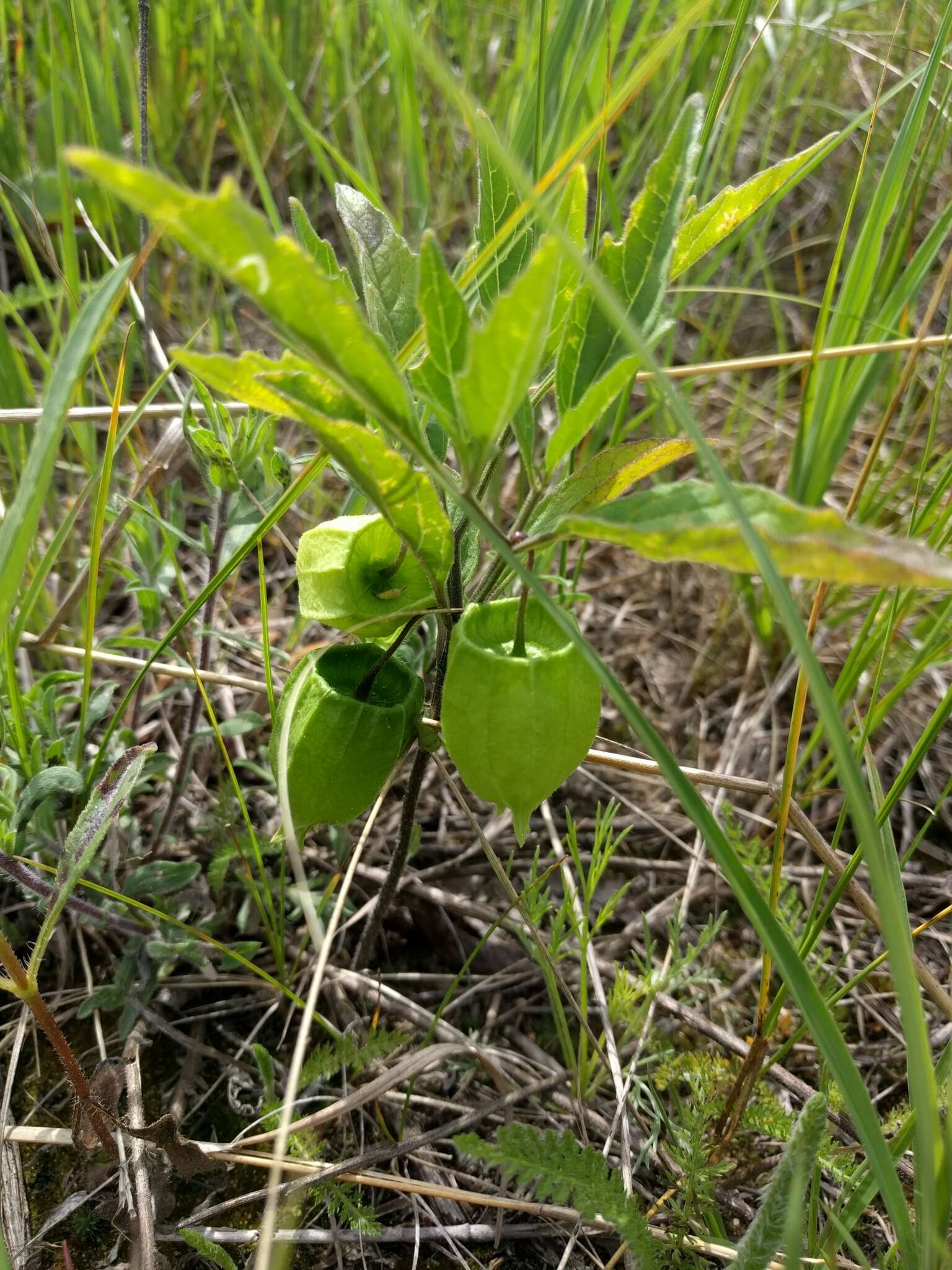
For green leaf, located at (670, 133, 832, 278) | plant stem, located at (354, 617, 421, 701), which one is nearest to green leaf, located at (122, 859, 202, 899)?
plant stem, located at (354, 617, 421, 701)

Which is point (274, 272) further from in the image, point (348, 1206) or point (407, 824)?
point (348, 1206)

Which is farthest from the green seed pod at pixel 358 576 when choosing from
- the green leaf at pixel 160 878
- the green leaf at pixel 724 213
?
the green leaf at pixel 160 878

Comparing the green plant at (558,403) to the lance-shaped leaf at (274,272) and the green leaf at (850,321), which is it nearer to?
the lance-shaped leaf at (274,272)

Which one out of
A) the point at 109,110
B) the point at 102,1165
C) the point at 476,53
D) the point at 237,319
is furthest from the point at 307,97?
the point at 102,1165

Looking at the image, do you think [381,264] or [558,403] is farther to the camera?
[381,264]

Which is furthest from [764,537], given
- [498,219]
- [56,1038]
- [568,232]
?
[56,1038]

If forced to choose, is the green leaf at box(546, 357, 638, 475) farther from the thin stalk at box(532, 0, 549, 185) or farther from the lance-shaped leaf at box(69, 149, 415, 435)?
the thin stalk at box(532, 0, 549, 185)
